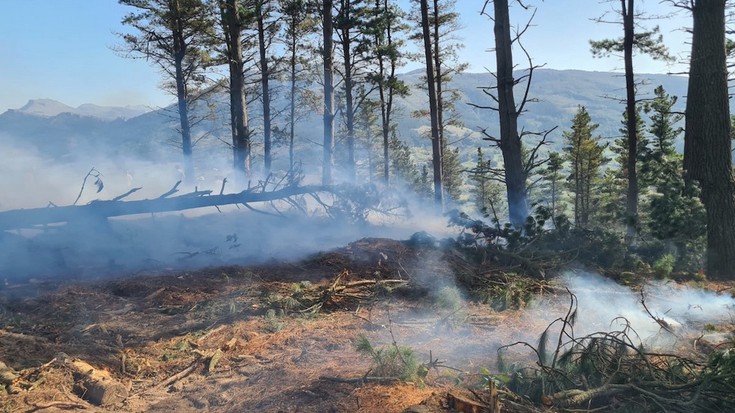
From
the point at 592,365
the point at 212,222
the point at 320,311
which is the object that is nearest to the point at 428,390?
the point at 592,365

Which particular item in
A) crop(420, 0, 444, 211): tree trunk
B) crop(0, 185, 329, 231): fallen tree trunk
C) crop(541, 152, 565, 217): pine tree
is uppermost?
crop(420, 0, 444, 211): tree trunk

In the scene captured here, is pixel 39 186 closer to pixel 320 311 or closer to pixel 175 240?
pixel 175 240

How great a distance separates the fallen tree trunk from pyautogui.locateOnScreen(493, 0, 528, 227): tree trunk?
16.6 feet

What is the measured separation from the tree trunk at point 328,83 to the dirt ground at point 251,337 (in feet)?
29.3

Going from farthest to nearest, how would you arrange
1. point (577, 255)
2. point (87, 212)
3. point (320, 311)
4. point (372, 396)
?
point (87, 212) < point (577, 255) < point (320, 311) < point (372, 396)

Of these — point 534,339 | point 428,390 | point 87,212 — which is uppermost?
point 87,212

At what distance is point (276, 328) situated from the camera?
6352 mm

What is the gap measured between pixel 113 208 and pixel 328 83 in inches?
400

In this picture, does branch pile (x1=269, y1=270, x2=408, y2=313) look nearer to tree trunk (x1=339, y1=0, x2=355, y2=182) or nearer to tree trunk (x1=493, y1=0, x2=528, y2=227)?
tree trunk (x1=493, y1=0, x2=528, y2=227)

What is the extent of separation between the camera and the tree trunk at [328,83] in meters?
17.3

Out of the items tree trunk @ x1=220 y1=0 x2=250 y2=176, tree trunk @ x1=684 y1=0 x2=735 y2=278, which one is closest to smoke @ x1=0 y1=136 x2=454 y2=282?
tree trunk @ x1=220 y1=0 x2=250 y2=176

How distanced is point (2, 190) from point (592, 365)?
518 inches

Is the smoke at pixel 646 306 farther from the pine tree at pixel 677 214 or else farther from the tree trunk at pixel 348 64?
the tree trunk at pixel 348 64

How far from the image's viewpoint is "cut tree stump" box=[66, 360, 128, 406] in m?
4.39
